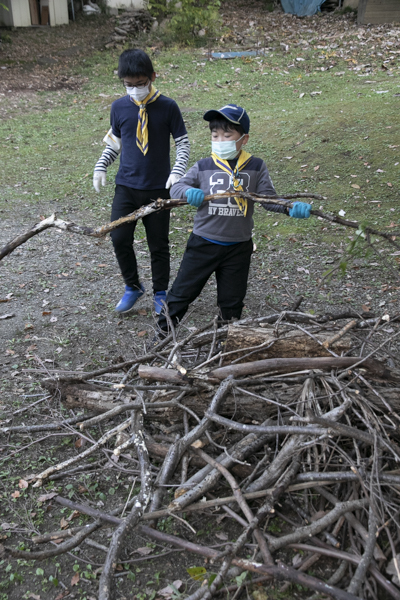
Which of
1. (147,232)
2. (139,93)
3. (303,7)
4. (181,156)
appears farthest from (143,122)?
(303,7)

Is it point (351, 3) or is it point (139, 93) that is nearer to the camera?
point (139, 93)

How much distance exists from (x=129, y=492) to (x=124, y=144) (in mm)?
2733

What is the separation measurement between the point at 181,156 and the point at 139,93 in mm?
583

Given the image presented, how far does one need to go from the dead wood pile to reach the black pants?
1436 millimetres

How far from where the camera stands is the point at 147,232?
13.6ft

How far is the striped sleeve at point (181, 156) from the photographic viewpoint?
3793 millimetres

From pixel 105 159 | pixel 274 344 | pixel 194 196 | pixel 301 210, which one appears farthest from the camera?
pixel 105 159

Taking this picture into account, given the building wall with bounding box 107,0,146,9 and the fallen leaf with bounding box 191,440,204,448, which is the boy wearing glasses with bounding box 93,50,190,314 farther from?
the building wall with bounding box 107,0,146,9

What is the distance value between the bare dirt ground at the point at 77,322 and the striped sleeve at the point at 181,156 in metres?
1.17

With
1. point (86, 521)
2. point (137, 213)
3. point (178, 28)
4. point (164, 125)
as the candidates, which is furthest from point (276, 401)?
point (178, 28)

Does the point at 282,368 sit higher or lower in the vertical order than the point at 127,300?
higher

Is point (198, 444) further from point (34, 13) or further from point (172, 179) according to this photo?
point (34, 13)

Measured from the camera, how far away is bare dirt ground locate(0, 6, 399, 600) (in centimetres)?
219

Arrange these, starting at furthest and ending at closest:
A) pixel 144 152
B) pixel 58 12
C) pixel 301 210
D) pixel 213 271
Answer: pixel 58 12, pixel 144 152, pixel 213 271, pixel 301 210
